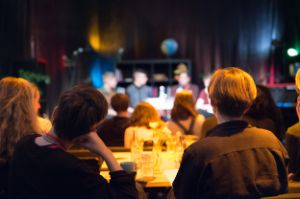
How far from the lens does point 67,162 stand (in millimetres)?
1429

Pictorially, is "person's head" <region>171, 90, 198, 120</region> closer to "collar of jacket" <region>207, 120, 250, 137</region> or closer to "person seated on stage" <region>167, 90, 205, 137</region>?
"person seated on stage" <region>167, 90, 205, 137</region>

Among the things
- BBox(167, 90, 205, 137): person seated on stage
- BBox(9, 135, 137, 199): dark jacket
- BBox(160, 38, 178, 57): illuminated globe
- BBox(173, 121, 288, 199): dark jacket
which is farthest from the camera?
BBox(160, 38, 178, 57): illuminated globe

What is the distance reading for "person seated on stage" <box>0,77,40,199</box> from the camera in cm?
211

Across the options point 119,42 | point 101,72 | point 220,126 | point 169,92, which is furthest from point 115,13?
point 220,126

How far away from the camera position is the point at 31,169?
146 centimetres

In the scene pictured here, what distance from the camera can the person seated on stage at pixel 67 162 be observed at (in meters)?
1.42

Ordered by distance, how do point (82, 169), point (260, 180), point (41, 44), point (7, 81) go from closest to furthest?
1. point (82, 169)
2. point (260, 180)
3. point (7, 81)
4. point (41, 44)

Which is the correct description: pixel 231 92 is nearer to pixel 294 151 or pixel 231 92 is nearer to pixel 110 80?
pixel 294 151

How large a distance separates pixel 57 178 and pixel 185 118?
9.21 ft

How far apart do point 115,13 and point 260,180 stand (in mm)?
7753

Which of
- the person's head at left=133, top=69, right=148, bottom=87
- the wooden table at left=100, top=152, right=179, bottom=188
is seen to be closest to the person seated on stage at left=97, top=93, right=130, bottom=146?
the wooden table at left=100, top=152, right=179, bottom=188

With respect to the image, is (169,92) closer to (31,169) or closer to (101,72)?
(101,72)

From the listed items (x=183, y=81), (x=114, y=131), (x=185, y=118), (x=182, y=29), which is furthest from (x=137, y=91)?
(x=114, y=131)

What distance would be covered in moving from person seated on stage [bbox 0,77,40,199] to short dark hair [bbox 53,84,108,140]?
2.43 feet
